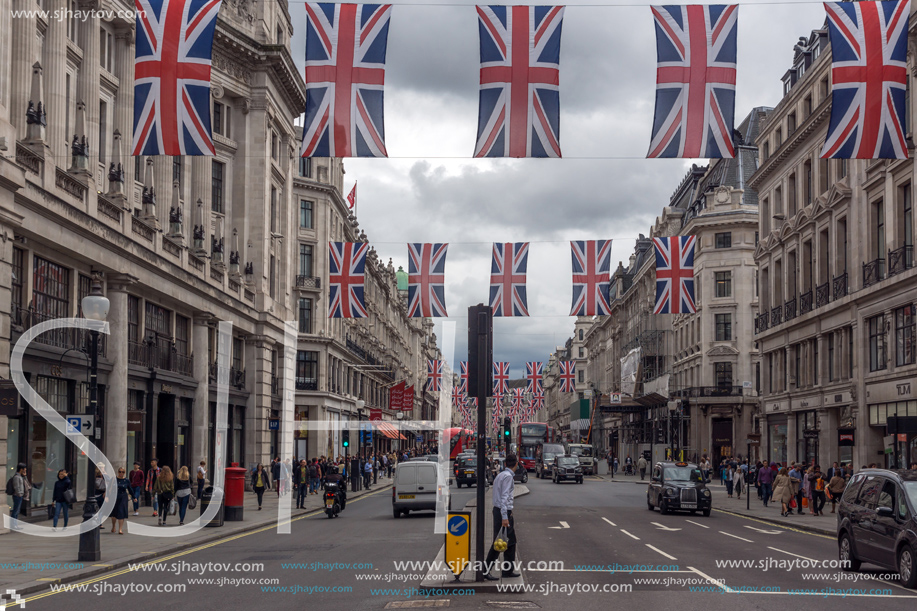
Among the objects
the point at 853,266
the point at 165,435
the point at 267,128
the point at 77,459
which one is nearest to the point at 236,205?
the point at 267,128

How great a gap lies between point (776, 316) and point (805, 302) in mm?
4903

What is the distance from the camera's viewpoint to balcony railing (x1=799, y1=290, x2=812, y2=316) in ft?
155

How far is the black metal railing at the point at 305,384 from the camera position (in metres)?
64.4

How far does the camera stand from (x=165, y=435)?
37.5m

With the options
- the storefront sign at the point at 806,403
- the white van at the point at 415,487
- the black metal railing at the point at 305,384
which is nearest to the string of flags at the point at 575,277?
the white van at the point at 415,487

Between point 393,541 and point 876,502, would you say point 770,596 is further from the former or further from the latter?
point 393,541

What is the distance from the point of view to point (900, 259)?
36.2 metres

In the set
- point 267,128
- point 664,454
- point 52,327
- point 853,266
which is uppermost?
point 267,128

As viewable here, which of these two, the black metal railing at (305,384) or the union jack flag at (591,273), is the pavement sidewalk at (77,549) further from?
the black metal railing at (305,384)

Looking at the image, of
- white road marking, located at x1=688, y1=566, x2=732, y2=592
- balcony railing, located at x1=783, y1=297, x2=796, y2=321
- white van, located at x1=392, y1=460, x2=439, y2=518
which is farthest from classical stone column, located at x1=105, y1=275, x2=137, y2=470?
balcony railing, located at x1=783, y1=297, x2=796, y2=321

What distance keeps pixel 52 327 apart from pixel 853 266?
3129 centimetres

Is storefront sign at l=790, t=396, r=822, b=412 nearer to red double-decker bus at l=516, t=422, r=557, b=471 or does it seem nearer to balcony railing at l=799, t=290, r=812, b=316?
balcony railing at l=799, t=290, r=812, b=316

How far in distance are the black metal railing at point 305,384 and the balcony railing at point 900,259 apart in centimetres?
3871

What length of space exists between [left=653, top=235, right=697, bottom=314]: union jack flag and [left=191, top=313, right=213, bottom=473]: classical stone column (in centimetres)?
1864
